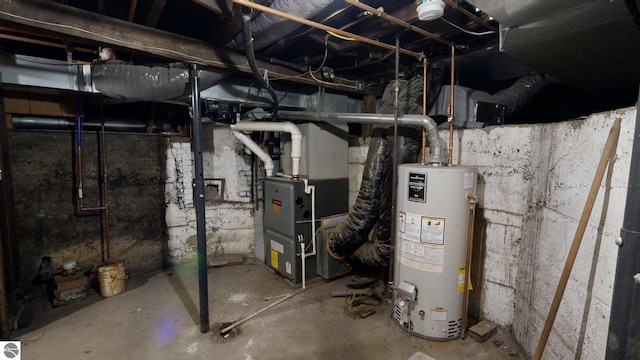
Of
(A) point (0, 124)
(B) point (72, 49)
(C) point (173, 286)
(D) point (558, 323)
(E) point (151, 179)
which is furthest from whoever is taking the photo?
(E) point (151, 179)

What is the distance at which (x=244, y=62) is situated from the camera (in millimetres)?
2459

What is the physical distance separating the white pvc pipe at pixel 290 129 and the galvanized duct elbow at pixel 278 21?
962 mm

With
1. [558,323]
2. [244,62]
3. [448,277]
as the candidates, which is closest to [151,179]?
[244,62]

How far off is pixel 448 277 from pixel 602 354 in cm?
88

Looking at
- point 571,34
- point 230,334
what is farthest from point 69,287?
point 571,34

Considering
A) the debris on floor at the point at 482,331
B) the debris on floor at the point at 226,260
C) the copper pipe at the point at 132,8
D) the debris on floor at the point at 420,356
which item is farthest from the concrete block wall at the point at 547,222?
the debris on floor at the point at 226,260

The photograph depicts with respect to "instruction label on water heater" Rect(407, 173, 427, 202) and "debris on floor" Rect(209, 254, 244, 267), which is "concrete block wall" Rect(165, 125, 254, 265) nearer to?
"debris on floor" Rect(209, 254, 244, 267)

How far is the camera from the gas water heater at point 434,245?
6.87 feet

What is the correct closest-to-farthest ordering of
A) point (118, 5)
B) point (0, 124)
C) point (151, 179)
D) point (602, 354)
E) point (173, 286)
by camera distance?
point (602, 354), point (118, 5), point (0, 124), point (173, 286), point (151, 179)

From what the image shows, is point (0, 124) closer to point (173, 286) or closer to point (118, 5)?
point (118, 5)

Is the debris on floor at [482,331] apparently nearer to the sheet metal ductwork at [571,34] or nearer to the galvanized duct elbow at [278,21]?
the sheet metal ductwork at [571,34]

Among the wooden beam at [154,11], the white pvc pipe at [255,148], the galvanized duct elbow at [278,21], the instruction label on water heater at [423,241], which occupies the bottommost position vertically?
the instruction label on water heater at [423,241]

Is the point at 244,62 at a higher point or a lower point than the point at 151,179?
higher

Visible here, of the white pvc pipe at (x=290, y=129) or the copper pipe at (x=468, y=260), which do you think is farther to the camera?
the white pvc pipe at (x=290, y=129)
